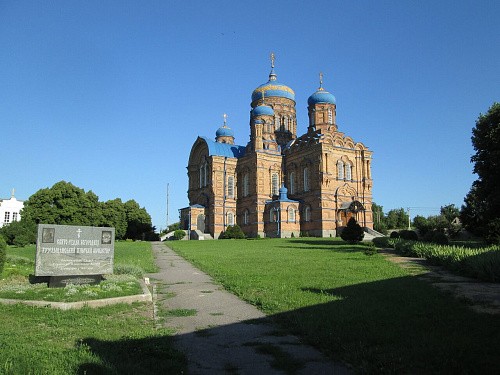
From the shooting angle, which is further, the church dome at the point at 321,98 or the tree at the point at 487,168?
the church dome at the point at 321,98

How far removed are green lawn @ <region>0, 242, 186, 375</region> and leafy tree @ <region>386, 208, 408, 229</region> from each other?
7171 centimetres

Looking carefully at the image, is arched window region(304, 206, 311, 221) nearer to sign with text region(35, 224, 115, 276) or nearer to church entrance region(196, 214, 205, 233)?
church entrance region(196, 214, 205, 233)

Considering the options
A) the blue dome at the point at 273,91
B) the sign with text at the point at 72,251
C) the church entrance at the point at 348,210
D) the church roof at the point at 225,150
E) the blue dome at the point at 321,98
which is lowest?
the sign with text at the point at 72,251

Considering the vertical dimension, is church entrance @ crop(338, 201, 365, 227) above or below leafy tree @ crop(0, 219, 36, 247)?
above

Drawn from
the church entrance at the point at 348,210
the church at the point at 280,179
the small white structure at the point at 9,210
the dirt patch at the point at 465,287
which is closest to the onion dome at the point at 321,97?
the church at the point at 280,179

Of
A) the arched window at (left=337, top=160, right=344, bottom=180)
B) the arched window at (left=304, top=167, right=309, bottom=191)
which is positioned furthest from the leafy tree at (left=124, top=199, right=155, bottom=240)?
the arched window at (left=337, top=160, right=344, bottom=180)

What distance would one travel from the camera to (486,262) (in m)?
13.3

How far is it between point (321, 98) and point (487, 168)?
1218 inches

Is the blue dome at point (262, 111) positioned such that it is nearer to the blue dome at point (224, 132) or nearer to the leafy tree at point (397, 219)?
the blue dome at point (224, 132)

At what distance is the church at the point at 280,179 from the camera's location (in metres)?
48.0

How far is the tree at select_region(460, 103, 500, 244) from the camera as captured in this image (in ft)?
73.8

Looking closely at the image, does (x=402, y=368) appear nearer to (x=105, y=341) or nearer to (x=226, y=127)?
(x=105, y=341)

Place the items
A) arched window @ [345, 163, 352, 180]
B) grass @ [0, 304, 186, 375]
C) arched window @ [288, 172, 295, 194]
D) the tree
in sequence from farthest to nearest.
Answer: arched window @ [288, 172, 295, 194]
arched window @ [345, 163, 352, 180]
the tree
grass @ [0, 304, 186, 375]

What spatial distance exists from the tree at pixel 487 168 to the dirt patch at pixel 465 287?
7.79m
